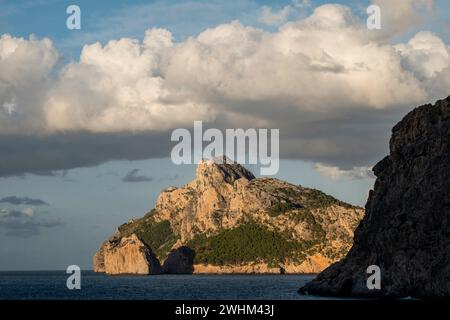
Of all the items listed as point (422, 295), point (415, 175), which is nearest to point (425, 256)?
point (422, 295)

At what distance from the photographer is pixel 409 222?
419 ft

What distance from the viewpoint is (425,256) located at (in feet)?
394

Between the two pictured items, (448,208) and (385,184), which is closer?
(448,208)

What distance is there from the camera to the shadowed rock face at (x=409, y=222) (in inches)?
4656

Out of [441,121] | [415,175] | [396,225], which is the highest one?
[441,121]

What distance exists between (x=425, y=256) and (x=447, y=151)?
57.7 feet

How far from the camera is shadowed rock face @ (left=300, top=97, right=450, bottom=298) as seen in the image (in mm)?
118250
